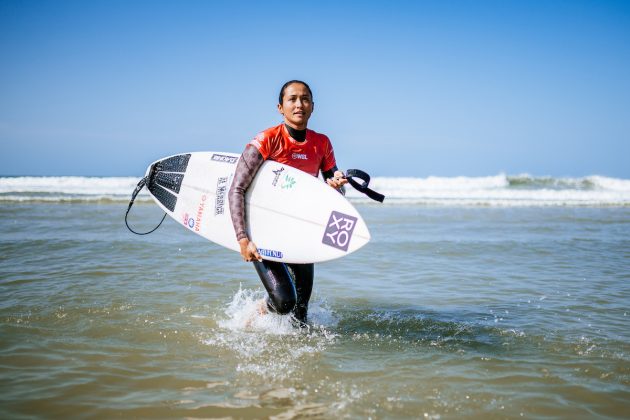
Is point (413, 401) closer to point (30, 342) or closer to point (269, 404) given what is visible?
point (269, 404)

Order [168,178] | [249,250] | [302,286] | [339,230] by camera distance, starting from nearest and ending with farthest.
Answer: [249,250]
[339,230]
[302,286]
[168,178]

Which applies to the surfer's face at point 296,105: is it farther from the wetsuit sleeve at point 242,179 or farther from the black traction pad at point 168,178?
the black traction pad at point 168,178

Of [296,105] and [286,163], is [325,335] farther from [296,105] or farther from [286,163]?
[296,105]

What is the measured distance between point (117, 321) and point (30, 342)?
71cm

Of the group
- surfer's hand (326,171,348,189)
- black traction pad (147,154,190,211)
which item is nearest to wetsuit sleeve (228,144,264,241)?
surfer's hand (326,171,348,189)

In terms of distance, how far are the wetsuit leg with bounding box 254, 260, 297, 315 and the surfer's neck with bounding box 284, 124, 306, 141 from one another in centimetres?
106

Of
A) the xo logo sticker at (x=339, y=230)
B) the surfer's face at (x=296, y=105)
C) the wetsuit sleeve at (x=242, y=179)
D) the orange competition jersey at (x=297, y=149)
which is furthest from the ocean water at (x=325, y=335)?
the surfer's face at (x=296, y=105)

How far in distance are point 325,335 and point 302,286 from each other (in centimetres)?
46

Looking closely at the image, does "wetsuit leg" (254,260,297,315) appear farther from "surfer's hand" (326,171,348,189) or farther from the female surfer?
"surfer's hand" (326,171,348,189)

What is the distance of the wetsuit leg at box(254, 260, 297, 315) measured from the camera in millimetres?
3656

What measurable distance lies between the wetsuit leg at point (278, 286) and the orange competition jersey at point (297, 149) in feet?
2.89

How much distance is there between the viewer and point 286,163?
3865 mm

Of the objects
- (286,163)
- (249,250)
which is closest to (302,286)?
(249,250)

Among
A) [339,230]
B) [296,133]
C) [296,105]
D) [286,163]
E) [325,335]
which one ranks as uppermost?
[296,105]
